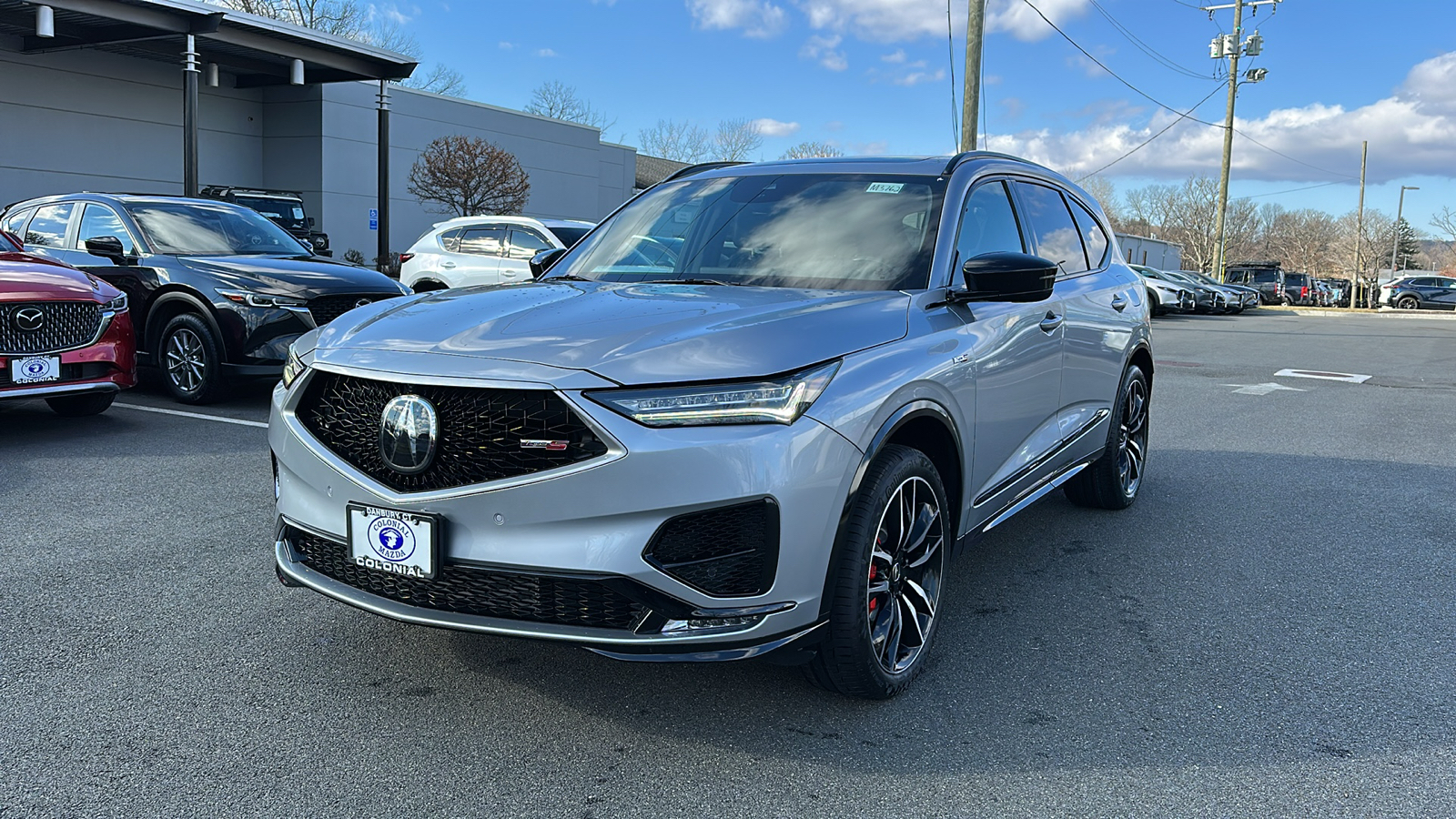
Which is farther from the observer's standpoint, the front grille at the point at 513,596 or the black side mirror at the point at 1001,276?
the black side mirror at the point at 1001,276

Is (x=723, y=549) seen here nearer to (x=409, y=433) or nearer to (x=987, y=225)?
(x=409, y=433)

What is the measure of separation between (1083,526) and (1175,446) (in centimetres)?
302

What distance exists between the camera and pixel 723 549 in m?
2.82

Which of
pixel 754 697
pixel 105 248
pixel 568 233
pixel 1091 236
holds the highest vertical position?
pixel 568 233

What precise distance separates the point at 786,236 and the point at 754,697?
1730 millimetres

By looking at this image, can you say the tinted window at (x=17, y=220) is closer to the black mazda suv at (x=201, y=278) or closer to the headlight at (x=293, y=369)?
the black mazda suv at (x=201, y=278)

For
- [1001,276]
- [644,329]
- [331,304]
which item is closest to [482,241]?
[331,304]

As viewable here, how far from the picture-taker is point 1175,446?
327 inches

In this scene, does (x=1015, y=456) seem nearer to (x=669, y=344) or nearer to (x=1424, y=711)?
(x=1424, y=711)

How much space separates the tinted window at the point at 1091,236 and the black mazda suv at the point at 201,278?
5.67 meters

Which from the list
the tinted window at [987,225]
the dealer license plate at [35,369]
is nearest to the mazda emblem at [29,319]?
the dealer license plate at [35,369]

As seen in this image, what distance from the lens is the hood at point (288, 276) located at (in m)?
8.66

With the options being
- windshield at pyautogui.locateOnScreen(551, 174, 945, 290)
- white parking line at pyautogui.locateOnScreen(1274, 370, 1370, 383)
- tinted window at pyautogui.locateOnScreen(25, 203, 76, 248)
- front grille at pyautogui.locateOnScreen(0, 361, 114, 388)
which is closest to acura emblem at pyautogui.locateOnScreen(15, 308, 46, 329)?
front grille at pyautogui.locateOnScreen(0, 361, 114, 388)

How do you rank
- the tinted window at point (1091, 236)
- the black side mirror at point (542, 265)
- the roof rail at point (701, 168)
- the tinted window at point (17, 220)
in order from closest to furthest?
the black side mirror at point (542, 265)
the roof rail at point (701, 168)
the tinted window at point (1091, 236)
the tinted window at point (17, 220)
